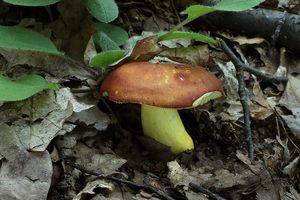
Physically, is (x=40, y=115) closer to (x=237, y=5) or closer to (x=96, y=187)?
(x=96, y=187)

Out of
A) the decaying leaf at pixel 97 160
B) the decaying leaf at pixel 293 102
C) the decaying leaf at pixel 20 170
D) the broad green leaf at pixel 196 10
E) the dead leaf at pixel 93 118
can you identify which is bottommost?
the decaying leaf at pixel 293 102

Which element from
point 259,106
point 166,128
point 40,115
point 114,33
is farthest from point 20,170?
point 259,106

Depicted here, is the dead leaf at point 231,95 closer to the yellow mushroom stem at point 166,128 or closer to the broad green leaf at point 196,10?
the yellow mushroom stem at point 166,128

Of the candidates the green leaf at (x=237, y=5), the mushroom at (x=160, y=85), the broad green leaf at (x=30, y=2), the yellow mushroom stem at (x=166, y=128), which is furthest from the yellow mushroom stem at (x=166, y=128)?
the broad green leaf at (x=30, y=2)

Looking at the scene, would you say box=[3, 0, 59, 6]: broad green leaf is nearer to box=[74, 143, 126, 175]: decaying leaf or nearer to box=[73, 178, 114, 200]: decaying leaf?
box=[74, 143, 126, 175]: decaying leaf

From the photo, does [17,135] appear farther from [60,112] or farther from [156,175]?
[156,175]

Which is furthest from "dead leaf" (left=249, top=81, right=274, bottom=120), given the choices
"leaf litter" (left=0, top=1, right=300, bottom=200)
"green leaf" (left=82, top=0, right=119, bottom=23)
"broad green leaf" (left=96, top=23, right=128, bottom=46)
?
"green leaf" (left=82, top=0, right=119, bottom=23)

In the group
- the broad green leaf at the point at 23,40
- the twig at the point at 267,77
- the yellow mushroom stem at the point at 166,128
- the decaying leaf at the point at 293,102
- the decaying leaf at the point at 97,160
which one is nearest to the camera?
the decaying leaf at the point at 97,160
